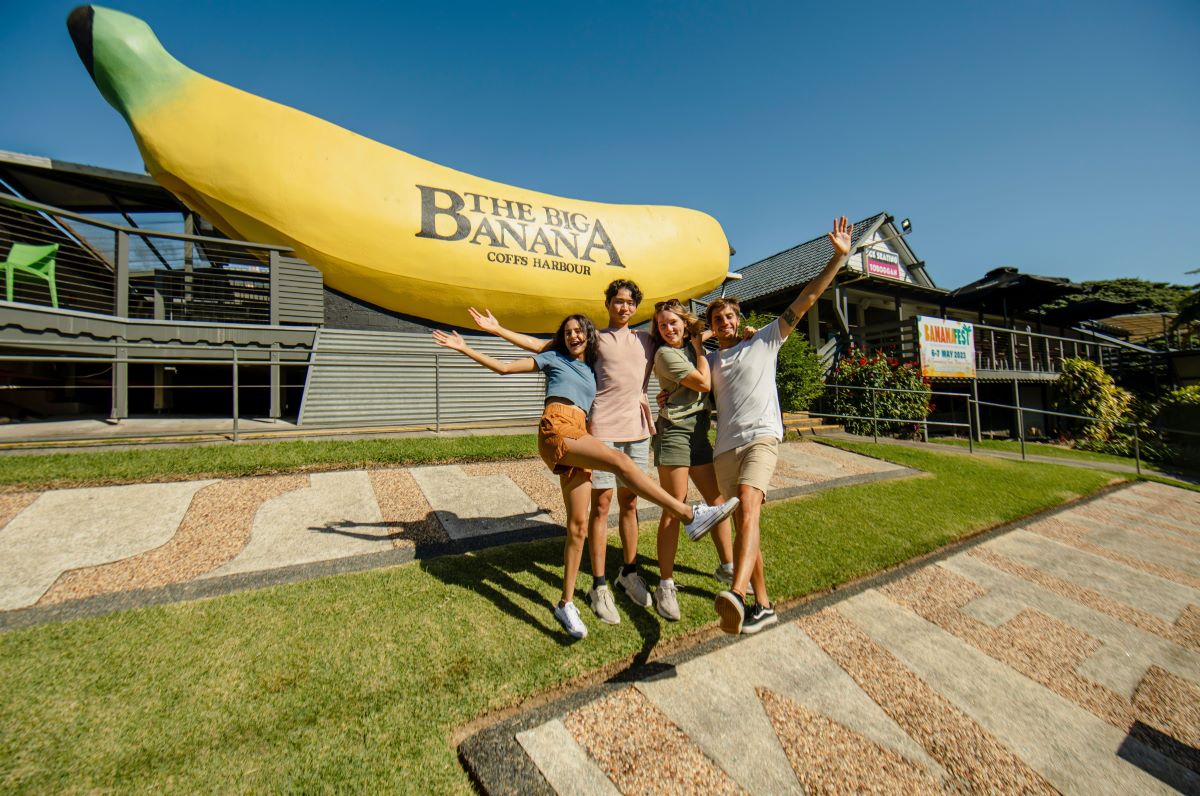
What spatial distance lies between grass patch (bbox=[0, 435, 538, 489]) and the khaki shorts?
3702 millimetres

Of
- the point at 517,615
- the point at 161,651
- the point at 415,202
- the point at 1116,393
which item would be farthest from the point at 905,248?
the point at 161,651

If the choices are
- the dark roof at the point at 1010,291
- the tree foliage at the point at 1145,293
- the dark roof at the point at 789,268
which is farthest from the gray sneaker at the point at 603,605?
the tree foliage at the point at 1145,293

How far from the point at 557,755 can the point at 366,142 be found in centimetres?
819

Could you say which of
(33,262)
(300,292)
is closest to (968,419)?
(300,292)

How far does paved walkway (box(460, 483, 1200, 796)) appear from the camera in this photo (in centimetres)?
158

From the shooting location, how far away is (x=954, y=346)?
12617 millimetres

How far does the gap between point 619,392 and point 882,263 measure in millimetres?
17917

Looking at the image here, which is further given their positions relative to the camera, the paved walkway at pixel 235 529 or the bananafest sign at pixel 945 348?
the bananafest sign at pixel 945 348

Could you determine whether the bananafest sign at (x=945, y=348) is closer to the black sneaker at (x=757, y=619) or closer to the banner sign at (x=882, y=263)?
the banner sign at (x=882, y=263)

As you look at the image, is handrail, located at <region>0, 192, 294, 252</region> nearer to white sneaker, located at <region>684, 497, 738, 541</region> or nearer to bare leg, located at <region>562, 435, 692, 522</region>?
bare leg, located at <region>562, 435, 692, 522</region>

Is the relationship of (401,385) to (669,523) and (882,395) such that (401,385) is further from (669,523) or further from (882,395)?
(882,395)

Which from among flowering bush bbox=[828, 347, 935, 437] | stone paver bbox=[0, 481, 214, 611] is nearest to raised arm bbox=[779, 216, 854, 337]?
stone paver bbox=[0, 481, 214, 611]

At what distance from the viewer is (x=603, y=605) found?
2.41 metres

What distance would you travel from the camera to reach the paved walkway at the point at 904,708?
1.58 meters
